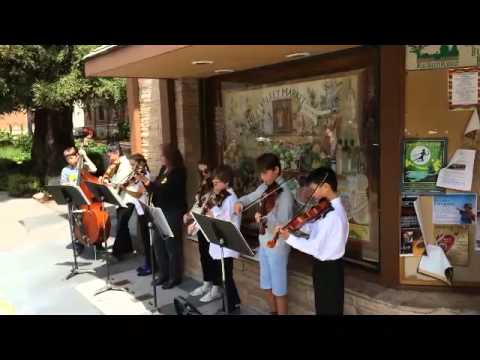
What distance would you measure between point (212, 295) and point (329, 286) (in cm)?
215

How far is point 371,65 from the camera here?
159 inches

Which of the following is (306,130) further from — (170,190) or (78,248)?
(78,248)

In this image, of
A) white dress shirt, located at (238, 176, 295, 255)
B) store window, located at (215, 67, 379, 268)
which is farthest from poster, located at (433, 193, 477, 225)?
white dress shirt, located at (238, 176, 295, 255)

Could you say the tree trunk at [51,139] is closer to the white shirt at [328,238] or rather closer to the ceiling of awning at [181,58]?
the ceiling of awning at [181,58]

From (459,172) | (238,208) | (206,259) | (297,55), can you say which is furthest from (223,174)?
(459,172)

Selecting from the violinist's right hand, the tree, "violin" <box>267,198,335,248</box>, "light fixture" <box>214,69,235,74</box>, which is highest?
the tree

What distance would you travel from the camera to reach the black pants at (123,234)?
22.9 feet

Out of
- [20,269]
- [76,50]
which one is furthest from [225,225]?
[76,50]

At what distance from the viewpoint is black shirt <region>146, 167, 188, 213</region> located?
5574 millimetres

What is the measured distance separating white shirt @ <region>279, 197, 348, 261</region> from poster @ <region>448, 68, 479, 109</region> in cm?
128

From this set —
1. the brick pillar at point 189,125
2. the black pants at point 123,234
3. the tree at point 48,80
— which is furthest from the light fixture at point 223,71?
the tree at point 48,80

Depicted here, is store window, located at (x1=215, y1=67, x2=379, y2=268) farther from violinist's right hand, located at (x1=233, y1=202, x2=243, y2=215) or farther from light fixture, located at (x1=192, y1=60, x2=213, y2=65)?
light fixture, located at (x1=192, y1=60, x2=213, y2=65)

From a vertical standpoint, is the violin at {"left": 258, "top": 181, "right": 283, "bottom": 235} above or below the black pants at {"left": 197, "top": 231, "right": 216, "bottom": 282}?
above

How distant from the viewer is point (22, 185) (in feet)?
43.1
